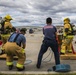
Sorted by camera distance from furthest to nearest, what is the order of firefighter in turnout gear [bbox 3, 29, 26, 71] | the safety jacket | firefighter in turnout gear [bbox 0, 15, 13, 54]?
the safety jacket
firefighter in turnout gear [bbox 0, 15, 13, 54]
firefighter in turnout gear [bbox 3, 29, 26, 71]

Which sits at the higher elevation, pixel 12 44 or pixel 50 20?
pixel 50 20

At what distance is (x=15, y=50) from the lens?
876cm

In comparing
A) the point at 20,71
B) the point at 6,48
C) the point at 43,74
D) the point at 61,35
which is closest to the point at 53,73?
the point at 43,74

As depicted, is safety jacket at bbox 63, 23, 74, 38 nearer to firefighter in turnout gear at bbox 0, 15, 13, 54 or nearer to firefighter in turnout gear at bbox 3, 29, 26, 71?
firefighter in turnout gear at bbox 0, 15, 13, 54

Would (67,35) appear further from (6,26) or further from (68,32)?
(6,26)

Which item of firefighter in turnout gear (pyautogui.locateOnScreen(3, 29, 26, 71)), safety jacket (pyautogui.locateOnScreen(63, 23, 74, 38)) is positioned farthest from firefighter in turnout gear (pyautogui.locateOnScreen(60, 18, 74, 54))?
firefighter in turnout gear (pyautogui.locateOnScreen(3, 29, 26, 71))

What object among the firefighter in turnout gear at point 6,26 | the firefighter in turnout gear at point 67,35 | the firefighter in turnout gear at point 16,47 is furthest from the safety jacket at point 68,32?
the firefighter in turnout gear at point 16,47

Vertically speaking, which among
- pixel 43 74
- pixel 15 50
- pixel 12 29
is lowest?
pixel 43 74

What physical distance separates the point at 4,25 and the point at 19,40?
8.86ft

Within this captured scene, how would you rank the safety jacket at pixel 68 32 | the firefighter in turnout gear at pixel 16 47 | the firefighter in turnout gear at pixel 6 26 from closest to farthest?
the firefighter in turnout gear at pixel 16 47
the firefighter in turnout gear at pixel 6 26
the safety jacket at pixel 68 32

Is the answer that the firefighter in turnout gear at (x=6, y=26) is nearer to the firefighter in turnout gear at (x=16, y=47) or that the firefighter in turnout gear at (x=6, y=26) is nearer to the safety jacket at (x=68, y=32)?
the safety jacket at (x=68, y=32)

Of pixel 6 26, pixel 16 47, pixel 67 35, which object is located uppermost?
pixel 6 26

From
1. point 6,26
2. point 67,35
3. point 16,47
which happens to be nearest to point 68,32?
point 67,35

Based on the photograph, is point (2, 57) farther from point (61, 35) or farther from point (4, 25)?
point (61, 35)
